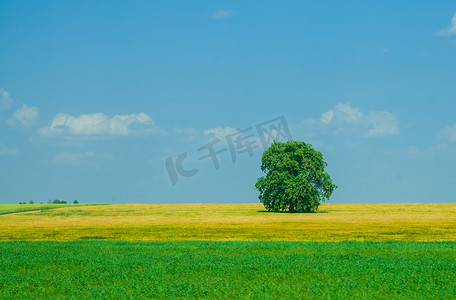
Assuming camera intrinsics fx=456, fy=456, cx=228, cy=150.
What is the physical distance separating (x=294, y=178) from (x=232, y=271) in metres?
62.3

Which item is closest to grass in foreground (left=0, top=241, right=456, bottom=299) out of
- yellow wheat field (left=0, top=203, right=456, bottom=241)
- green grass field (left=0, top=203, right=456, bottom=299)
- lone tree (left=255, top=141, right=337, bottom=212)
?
green grass field (left=0, top=203, right=456, bottom=299)

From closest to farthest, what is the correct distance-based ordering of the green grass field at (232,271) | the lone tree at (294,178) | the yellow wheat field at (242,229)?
the green grass field at (232,271) → the yellow wheat field at (242,229) → the lone tree at (294,178)

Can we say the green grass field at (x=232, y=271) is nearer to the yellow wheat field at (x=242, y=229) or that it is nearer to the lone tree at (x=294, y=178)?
the yellow wheat field at (x=242, y=229)

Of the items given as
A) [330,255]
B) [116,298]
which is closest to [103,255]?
[116,298]

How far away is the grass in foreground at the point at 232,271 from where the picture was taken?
1655 centimetres

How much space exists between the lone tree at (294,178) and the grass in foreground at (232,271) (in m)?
51.2

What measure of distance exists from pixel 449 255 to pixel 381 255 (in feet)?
12.3

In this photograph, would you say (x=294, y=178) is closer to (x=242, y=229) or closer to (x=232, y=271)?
(x=242, y=229)

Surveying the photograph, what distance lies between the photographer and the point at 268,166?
3374 inches

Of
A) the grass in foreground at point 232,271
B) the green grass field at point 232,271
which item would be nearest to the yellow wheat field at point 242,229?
the green grass field at point 232,271

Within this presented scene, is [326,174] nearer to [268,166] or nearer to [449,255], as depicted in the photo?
[268,166]

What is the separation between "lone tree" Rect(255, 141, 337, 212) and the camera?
3211 inches

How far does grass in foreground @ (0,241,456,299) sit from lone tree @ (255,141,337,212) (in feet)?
168

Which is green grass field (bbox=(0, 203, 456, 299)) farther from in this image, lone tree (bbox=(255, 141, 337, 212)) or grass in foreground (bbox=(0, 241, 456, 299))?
lone tree (bbox=(255, 141, 337, 212))
